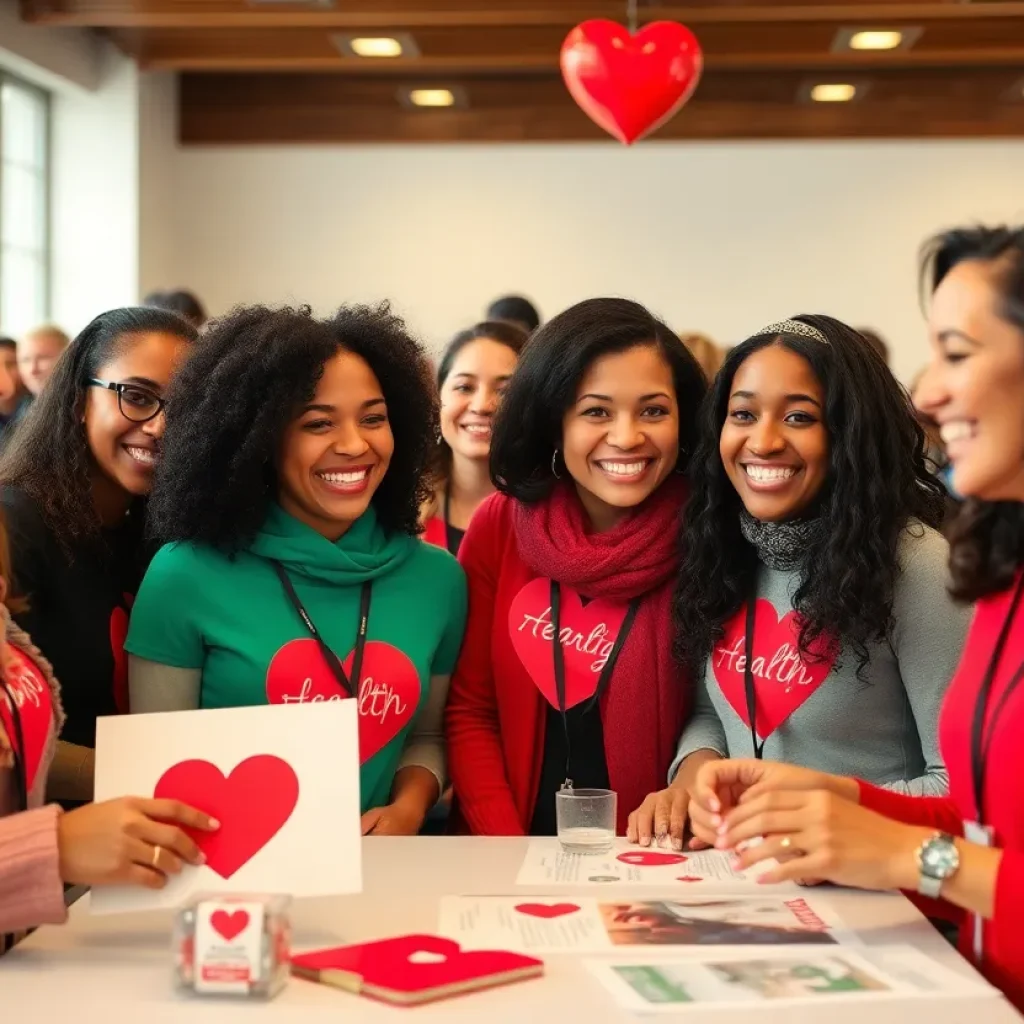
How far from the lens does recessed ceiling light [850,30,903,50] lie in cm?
717

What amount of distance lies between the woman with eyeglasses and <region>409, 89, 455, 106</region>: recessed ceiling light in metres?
5.88

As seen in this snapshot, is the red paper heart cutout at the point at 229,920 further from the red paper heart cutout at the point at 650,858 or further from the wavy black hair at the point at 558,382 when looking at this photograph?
the wavy black hair at the point at 558,382

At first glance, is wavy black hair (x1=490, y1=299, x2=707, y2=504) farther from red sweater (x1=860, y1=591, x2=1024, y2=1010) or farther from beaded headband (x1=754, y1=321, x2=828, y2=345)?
red sweater (x1=860, y1=591, x2=1024, y2=1010)

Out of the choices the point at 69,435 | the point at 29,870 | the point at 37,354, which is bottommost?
the point at 29,870

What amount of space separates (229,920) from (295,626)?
36.4 inches

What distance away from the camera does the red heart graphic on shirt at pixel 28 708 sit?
183cm

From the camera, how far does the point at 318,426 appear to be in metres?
2.55

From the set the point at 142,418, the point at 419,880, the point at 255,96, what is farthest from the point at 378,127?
the point at 419,880

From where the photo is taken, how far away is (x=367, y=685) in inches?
96.9

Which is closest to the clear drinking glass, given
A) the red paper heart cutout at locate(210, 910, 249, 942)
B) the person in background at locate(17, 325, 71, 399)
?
the red paper heart cutout at locate(210, 910, 249, 942)

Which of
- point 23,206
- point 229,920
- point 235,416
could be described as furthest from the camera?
point 23,206

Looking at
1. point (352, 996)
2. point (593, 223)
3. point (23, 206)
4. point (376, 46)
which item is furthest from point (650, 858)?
point (593, 223)

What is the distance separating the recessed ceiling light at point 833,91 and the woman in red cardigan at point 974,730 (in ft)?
22.5

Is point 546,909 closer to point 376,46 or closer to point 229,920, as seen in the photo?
point 229,920
